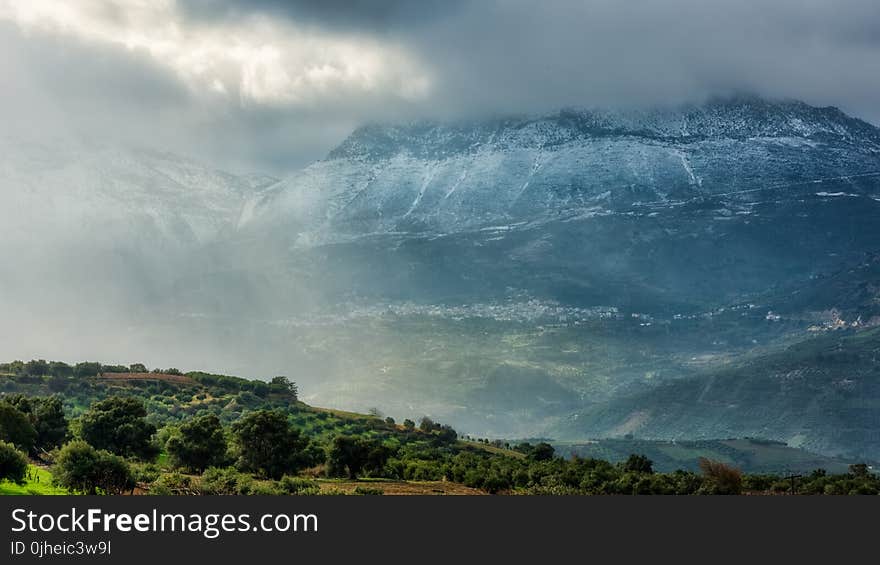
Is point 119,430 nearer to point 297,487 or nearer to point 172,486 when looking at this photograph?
point 172,486

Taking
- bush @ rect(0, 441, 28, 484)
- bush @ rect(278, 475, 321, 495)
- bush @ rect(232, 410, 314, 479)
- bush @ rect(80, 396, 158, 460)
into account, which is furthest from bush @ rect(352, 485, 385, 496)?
bush @ rect(80, 396, 158, 460)

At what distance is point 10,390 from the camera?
190 metres

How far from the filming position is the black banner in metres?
66.4

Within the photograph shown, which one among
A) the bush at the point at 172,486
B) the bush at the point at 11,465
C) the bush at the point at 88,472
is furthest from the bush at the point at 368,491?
the bush at the point at 11,465

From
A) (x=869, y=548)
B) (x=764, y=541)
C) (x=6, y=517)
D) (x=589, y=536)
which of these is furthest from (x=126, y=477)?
(x=869, y=548)

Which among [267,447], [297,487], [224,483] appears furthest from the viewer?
[267,447]

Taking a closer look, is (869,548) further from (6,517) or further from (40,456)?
(40,456)

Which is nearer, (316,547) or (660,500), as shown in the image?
(316,547)

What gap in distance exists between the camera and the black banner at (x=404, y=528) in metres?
66.4

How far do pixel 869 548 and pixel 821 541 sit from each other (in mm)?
2920

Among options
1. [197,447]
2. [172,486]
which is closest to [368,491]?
[172,486]

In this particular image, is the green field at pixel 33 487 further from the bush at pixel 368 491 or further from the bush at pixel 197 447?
the bush at pixel 368 491

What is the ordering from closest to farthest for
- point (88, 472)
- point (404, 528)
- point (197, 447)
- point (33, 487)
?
point (404, 528) → point (33, 487) → point (88, 472) → point (197, 447)

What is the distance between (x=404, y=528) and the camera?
231ft
